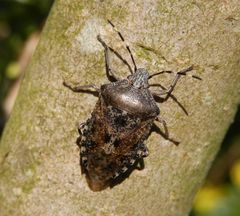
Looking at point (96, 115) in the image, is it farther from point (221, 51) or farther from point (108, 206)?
point (221, 51)

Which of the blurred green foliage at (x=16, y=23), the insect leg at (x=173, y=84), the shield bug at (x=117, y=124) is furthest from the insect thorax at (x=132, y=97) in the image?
the blurred green foliage at (x=16, y=23)

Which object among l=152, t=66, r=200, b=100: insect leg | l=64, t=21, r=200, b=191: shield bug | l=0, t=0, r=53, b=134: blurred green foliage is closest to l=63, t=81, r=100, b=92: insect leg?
l=64, t=21, r=200, b=191: shield bug

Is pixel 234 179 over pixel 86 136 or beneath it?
beneath

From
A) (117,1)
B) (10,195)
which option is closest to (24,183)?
(10,195)

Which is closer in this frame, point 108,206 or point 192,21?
point 192,21

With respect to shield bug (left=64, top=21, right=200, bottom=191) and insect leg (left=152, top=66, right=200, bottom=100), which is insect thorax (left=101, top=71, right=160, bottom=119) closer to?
shield bug (left=64, top=21, right=200, bottom=191)
